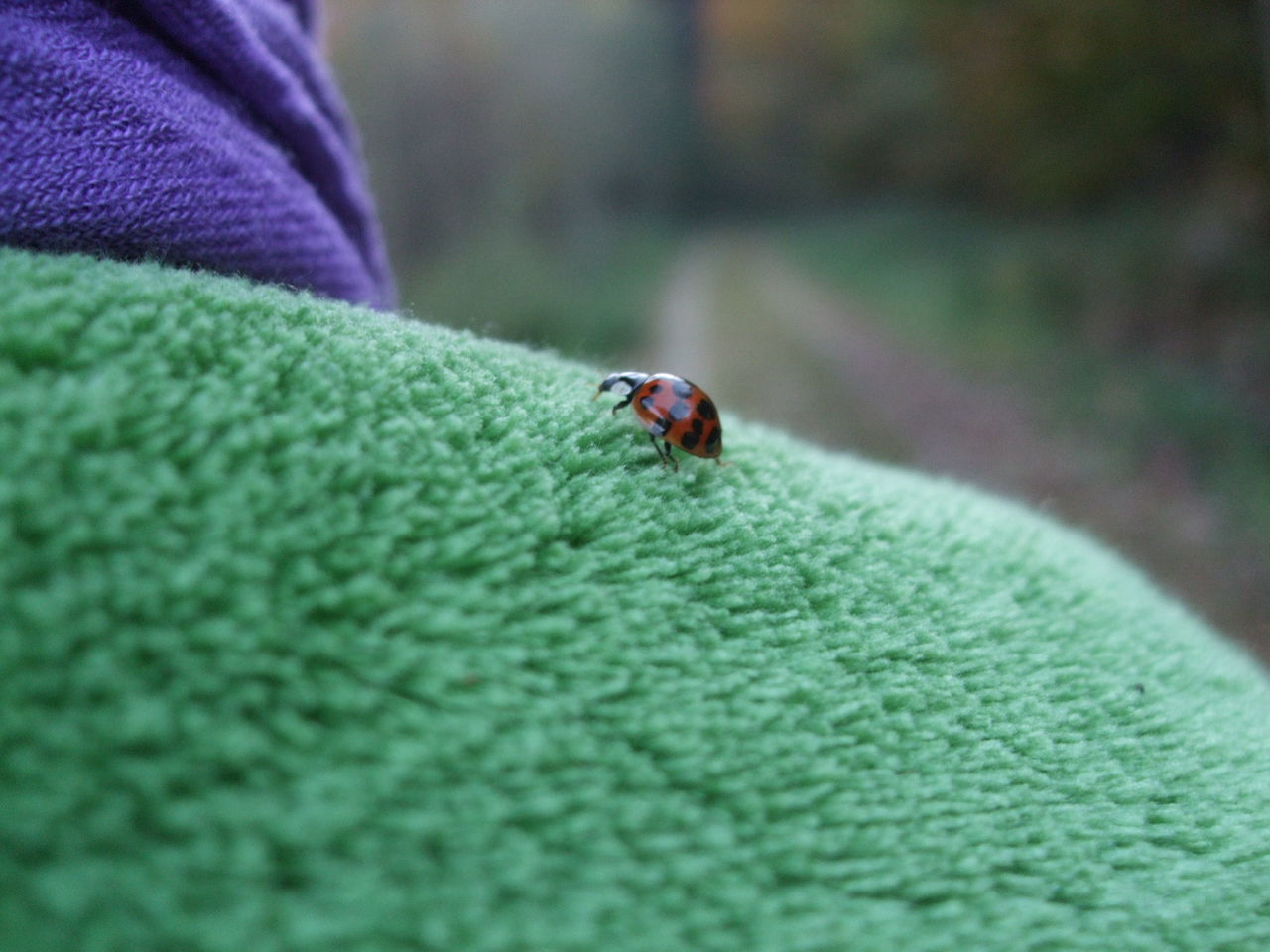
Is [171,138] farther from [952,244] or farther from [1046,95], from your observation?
[952,244]

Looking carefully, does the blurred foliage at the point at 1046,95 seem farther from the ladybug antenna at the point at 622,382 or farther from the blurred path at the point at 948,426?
the ladybug antenna at the point at 622,382

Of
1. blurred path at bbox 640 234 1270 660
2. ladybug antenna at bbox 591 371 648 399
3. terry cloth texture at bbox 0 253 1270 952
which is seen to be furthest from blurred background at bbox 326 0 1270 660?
terry cloth texture at bbox 0 253 1270 952

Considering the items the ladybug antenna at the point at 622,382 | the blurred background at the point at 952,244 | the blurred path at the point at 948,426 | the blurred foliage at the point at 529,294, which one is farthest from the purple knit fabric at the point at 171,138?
the blurred foliage at the point at 529,294

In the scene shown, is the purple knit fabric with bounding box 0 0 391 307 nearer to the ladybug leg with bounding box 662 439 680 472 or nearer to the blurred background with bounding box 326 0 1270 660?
the blurred background with bounding box 326 0 1270 660

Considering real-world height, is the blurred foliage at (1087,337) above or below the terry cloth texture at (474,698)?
above

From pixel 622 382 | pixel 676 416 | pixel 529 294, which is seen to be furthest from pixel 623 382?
pixel 529 294

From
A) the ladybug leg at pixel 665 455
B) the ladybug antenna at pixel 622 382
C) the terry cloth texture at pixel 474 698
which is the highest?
the ladybug antenna at pixel 622 382

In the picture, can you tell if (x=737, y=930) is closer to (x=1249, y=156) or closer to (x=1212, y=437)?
(x=1212, y=437)
